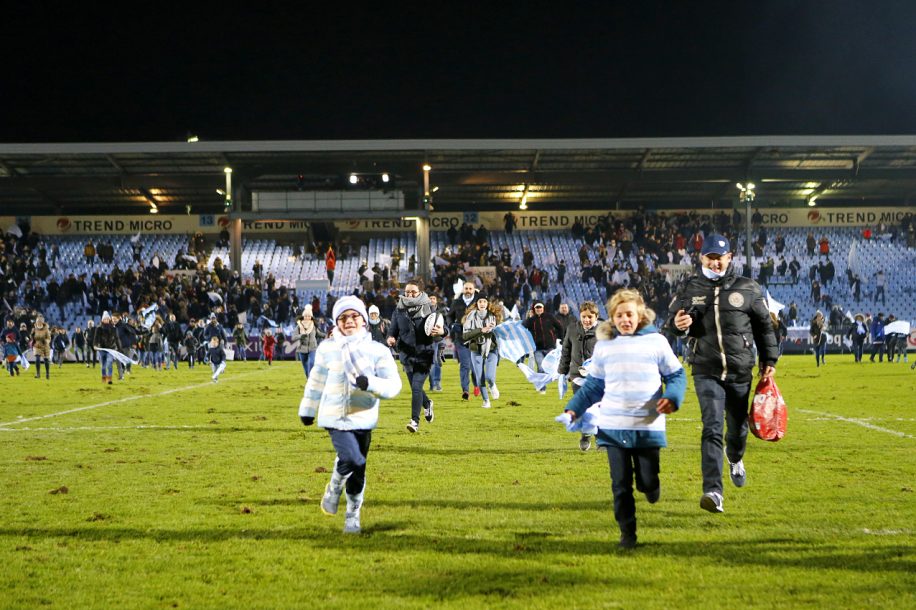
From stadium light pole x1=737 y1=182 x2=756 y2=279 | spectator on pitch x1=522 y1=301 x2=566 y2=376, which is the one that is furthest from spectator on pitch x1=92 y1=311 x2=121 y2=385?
stadium light pole x1=737 y1=182 x2=756 y2=279

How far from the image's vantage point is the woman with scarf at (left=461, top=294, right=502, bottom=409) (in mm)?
18266

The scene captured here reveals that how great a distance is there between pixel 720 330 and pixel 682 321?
0.39 metres

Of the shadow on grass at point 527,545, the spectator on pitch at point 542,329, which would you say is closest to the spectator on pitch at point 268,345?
the spectator on pitch at point 542,329

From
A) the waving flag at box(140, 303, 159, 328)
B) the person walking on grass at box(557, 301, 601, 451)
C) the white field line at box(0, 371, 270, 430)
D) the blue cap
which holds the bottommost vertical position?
the white field line at box(0, 371, 270, 430)

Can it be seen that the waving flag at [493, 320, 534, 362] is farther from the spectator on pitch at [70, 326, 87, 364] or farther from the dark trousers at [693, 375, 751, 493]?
the spectator on pitch at [70, 326, 87, 364]

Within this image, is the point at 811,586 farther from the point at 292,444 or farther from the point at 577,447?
the point at 292,444

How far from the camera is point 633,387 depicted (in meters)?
6.64

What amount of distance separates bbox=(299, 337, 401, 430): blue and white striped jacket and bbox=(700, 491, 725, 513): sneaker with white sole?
2.45 metres

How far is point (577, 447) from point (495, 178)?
42463 millimetres

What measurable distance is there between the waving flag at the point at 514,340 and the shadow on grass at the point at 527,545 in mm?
11169

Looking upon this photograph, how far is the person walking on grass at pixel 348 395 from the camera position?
7.06 m

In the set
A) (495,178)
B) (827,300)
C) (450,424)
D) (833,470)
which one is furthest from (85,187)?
(833,470)

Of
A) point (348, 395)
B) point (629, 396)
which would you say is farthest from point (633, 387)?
point (348, 395)

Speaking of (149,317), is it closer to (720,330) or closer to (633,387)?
(720,330)
